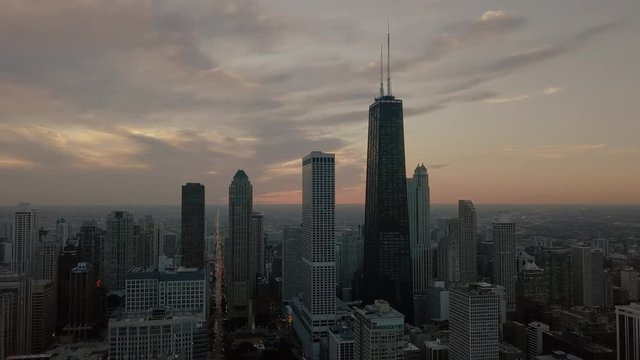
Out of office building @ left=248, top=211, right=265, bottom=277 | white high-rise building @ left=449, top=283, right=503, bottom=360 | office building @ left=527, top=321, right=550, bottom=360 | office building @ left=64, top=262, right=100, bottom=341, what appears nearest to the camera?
white high-rise building @ left=449, top=283, right=503, bottom=360

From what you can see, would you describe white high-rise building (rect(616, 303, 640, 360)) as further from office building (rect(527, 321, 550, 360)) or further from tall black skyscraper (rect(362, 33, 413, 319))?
tall black skyscraper (rect(362, 33, 413, 319))

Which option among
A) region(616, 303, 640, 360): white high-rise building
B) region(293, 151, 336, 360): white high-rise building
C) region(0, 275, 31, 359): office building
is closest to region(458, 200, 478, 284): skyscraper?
region(293, 151, 336, 360): white high-rise building

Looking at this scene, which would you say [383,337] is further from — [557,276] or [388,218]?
[388,218]

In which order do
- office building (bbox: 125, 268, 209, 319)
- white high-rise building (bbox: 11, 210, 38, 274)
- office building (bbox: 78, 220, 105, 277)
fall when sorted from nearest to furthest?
white high-rise building (bbox: 11, 210, 38, 274) < office building (bbox: 125, 268, 209, 319) < office building (bbox: 78, 220, 105, 277)

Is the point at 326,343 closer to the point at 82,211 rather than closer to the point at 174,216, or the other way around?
the point at 82,211

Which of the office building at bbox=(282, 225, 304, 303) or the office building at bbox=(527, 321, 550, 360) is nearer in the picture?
the office building at bbox=(527, 321, 550, 360)

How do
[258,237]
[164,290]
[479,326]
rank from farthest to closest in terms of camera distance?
[258,237] < [164,290] < [479,326]

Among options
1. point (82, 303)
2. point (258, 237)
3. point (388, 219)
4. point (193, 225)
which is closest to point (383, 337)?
point (82, 303)
